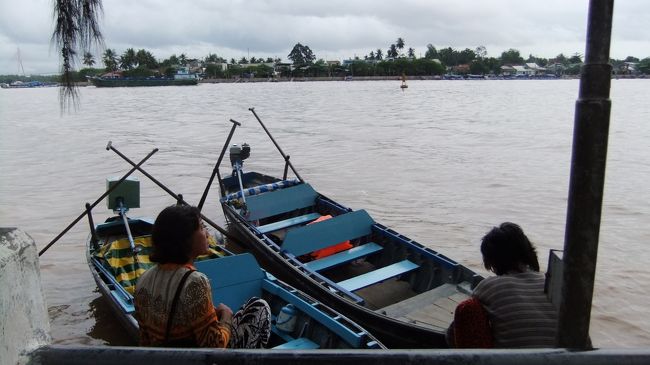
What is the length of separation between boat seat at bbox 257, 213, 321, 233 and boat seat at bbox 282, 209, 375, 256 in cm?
122

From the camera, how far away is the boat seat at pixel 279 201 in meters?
8.62

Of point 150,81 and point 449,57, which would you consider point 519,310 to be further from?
point 449,57

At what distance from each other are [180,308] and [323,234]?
4.17 metres

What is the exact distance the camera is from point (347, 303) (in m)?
5.61

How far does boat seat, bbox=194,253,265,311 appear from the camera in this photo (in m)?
5.25

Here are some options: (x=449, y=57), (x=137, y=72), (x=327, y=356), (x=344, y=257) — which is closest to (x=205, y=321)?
(x=327, y=356)

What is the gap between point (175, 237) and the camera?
110 inches

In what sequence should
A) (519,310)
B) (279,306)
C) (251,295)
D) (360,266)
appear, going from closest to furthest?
(519,310), (279,306), (251,295), (360,266)

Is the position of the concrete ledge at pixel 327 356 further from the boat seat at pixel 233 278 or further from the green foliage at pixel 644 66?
the green foliage at pixel 644 66

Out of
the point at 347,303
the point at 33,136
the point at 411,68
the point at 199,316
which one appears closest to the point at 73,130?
the point at 33,136

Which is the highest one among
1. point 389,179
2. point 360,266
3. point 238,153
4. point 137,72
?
point 137,72

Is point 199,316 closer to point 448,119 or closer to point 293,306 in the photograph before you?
point 293,306

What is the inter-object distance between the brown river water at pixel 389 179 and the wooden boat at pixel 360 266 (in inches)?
85.1

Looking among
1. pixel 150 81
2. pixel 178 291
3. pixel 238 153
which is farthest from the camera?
pixel 150 81
